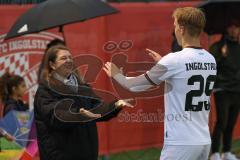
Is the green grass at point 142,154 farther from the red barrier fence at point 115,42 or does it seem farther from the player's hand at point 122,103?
the player's hand at point 122,103

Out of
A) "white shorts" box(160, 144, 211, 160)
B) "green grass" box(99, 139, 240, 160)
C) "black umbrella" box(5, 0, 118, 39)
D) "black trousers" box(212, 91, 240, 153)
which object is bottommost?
"green grass" box(99, 139, 240, 160)

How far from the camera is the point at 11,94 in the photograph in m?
7.04

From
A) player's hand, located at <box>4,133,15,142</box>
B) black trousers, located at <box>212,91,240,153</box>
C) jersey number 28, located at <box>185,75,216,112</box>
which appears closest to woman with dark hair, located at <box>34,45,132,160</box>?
jersey number 28, located at <box>185,75,216,112</box>

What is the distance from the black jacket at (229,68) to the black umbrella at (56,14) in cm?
228

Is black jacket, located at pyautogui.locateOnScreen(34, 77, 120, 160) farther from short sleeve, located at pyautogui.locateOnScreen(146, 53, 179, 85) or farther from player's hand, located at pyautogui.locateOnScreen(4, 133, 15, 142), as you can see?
player's hand, located at pyautogui.locateOnScreen(4, 133, 15, 142)

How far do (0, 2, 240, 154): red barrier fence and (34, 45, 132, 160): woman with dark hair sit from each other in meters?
2.88

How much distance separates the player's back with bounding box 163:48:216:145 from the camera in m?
4.26

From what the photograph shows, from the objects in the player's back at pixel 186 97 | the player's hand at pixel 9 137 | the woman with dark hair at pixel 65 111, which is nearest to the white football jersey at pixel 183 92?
the player's back at pixel 186 97

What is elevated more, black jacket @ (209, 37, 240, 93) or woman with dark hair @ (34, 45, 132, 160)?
woman with dark hair @ (34, 45, 132, 160)

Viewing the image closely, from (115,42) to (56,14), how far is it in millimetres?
2127

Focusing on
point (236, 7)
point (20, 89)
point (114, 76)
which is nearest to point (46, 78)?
point (114, 76)

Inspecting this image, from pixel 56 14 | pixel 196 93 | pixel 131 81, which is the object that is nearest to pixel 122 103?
pixel 131 81

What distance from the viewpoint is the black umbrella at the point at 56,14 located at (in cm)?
596

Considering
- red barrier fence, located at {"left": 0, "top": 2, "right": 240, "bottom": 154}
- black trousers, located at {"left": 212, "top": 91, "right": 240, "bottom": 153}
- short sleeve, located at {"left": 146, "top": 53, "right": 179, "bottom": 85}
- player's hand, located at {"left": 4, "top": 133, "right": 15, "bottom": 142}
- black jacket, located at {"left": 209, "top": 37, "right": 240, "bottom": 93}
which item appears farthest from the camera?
black trousers, located at {"left": 212, "top": 91, "right": 240, "bottom": 153}
